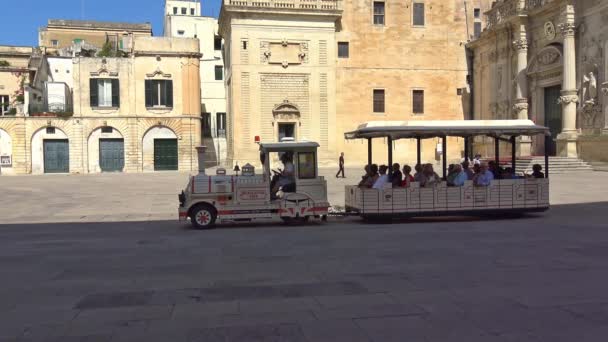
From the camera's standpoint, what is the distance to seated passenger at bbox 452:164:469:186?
14281mm

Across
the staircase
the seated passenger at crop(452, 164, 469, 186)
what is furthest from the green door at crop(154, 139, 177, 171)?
the seated passenger at crop(452, 164, 469, 186)

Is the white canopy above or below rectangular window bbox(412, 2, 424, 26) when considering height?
below

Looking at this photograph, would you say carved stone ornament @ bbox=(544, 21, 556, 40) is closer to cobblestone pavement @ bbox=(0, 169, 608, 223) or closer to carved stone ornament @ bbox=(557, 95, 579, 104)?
carved stone ornament @ bbox=(557, 95, 579, 104)

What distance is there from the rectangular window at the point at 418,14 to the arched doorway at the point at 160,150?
22289mm

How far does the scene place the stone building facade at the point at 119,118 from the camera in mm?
39906

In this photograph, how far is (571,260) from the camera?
322 inches

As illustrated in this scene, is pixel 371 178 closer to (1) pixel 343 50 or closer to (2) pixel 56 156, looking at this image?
(1) pixel 343 50

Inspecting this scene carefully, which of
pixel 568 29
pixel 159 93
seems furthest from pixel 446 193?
pixel 159 93

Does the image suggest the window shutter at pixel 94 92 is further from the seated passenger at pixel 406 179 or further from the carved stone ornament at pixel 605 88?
the carved stone ornament at pixel 605 88

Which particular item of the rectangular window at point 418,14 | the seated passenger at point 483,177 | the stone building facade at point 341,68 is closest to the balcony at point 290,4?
the stone building facade at point 341,68

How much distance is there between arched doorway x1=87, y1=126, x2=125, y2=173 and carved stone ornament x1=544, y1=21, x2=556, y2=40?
30.9 m

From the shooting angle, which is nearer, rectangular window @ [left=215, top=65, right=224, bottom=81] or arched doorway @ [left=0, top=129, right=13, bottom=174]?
arched doorway @ [left=0, top=129, right=13, bottom=174]

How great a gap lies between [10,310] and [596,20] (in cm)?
3446

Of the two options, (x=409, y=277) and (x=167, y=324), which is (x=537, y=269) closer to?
(x=409, y=277)
